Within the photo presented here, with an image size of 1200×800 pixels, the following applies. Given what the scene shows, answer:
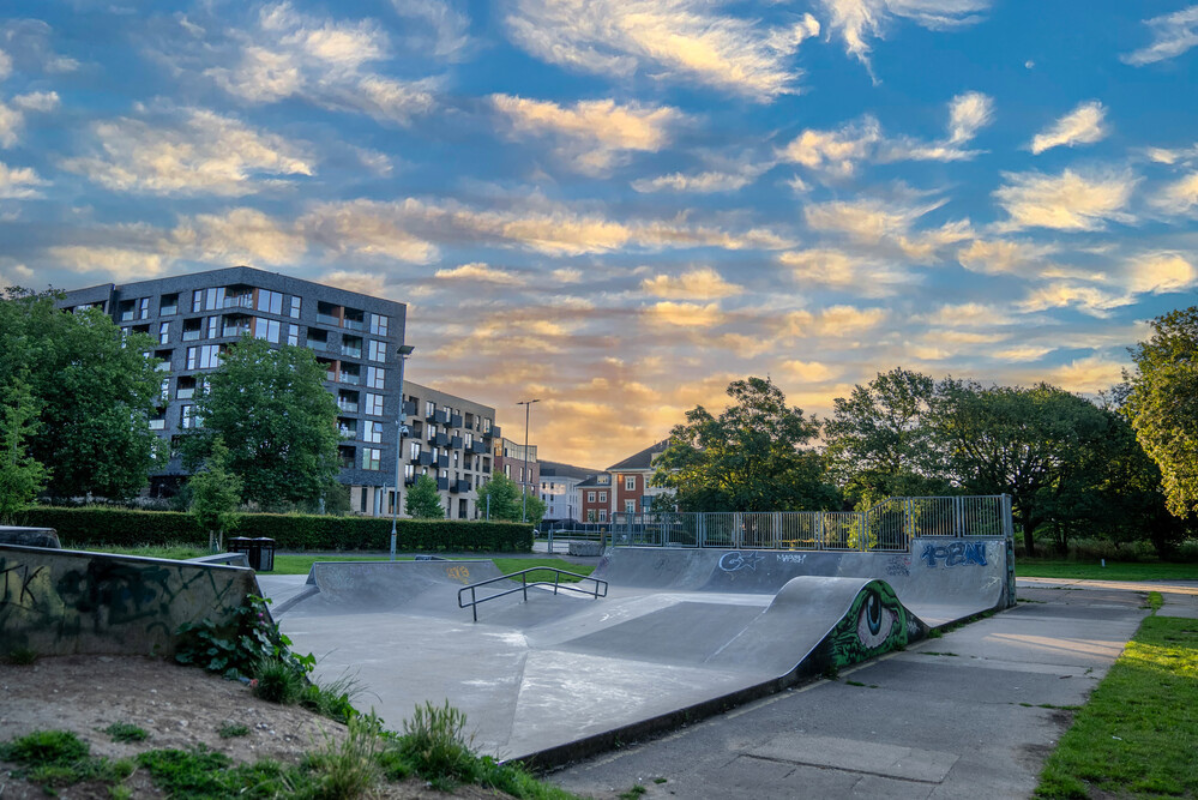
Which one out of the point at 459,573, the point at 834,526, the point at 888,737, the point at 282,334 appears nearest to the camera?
the point at 888,737

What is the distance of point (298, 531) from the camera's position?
4000 centimetres

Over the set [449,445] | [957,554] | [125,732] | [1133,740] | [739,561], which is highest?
[449,445]

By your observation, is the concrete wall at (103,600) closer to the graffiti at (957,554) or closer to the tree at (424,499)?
the graffiti at (957,554)

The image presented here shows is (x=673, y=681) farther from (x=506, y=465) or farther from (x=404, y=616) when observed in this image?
(x=506, y=465)

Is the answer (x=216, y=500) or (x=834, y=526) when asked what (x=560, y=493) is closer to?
(x=216, y=500)

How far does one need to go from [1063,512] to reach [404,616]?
4059 centimetres

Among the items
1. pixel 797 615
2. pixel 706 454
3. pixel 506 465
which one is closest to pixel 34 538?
pixel 797 615

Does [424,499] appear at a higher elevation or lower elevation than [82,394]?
lower

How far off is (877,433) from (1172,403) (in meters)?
26.6

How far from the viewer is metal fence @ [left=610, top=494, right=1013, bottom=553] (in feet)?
71.2

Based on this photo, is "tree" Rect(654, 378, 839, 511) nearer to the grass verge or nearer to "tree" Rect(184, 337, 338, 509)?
"tree" Rect(184, 337, 338, 509)

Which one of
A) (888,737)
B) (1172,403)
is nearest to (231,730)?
(888,737)

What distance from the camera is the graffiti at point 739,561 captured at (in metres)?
22.6

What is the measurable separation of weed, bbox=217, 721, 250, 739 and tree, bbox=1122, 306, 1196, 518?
→ 956 inches
